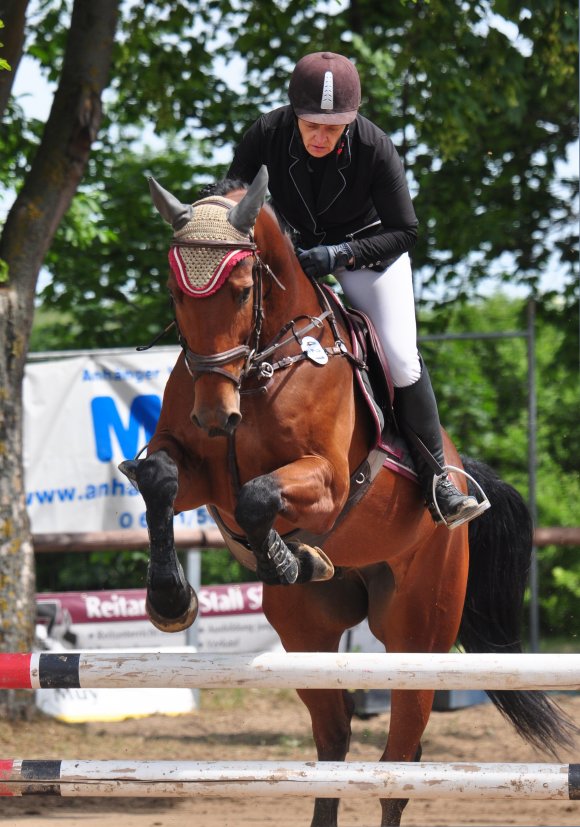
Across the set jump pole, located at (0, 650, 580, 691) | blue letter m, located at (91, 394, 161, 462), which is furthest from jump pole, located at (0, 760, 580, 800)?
blue letter m, located at (91, 394, 161, 462)

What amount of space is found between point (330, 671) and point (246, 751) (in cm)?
387

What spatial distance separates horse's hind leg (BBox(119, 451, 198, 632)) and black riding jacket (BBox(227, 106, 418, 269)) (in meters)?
0.99

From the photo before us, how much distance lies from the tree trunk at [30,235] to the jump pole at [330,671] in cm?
346

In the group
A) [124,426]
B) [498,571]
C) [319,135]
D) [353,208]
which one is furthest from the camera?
[124,426]

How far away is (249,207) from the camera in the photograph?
11.2 ft

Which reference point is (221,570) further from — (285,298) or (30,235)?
(285,298)

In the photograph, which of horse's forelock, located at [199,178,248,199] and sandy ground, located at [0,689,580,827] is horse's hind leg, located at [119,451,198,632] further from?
sandy ground, located at [0,689,580,827]

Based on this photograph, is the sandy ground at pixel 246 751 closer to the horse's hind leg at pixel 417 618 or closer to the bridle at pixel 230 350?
the horse's hind leg at pixel 417 618

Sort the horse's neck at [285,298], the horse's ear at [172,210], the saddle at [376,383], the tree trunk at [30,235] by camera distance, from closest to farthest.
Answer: the horse's ear at [172,210], the horse's neck at [285,298], the saddle at [376,383], the tree trunk at [30,235]

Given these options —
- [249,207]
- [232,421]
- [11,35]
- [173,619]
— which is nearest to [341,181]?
[249,207]

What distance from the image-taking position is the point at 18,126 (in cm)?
858

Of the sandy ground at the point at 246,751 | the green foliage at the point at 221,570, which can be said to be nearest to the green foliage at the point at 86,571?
the green foliage at the point at 221,570

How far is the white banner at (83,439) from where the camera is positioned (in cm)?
771

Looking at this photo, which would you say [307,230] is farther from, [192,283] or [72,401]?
[72,401]
